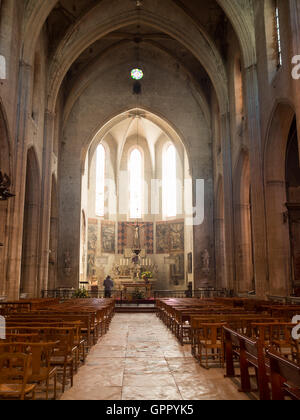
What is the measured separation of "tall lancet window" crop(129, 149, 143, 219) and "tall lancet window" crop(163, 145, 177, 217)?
222 cm

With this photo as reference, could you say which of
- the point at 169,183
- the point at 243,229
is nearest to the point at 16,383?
the point at 243,229

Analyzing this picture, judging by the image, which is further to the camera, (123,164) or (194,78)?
(123,164)

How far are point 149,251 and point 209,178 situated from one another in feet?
31.5

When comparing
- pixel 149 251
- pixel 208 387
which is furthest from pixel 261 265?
pixel 149 251

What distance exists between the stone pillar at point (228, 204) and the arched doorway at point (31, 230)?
364 inches

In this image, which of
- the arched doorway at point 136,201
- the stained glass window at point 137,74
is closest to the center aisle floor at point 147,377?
the arched doorway at point 136,201

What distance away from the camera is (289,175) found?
53.4 ft

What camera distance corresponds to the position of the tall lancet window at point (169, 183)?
3375 cm

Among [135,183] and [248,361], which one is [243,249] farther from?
[135,183]

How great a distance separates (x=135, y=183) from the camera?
35.4m

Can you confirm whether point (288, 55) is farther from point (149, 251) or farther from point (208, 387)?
point (149, 251)

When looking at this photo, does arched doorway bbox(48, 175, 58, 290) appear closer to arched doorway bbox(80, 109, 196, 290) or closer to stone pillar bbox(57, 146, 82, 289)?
stone pillar bbox(57, 146, 82, 289)

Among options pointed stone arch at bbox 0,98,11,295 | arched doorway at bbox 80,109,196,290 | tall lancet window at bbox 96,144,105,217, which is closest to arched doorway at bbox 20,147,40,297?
pointed stone arch at bbox 0,98,11,295
